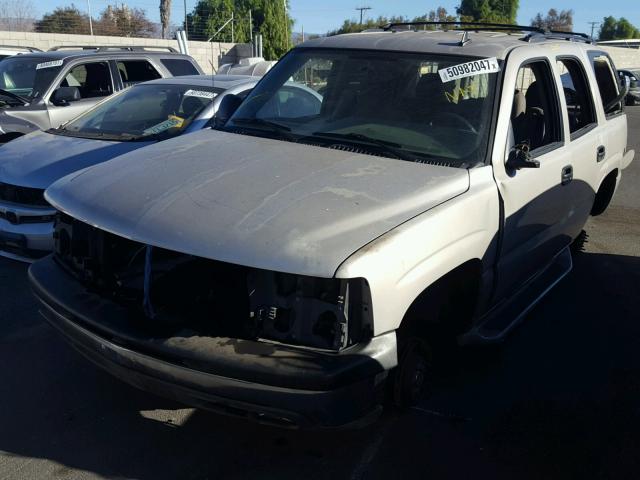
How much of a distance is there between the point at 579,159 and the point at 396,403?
2.45 metres

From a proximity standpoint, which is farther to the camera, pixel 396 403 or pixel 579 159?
pixel 579 159

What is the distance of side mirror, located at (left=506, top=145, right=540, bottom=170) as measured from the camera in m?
3.63

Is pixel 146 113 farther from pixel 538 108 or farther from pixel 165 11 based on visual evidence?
pixel 165 11

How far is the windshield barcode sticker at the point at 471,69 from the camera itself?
12.6 feet

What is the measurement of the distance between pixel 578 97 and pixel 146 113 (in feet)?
13.4

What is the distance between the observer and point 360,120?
4004mm

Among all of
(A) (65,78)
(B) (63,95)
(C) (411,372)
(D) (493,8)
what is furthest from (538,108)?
(D) (493,8)

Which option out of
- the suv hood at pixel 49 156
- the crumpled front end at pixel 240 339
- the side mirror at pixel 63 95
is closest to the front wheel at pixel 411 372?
the crumpled front end at pixel 240 339

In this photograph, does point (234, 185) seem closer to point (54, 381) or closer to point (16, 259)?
point (54, 381)

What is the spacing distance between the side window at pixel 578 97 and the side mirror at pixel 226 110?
8.15 ft

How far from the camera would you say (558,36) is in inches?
203

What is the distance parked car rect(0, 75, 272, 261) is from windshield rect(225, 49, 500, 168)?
1832 millimetres

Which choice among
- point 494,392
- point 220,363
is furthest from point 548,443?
point 220,363

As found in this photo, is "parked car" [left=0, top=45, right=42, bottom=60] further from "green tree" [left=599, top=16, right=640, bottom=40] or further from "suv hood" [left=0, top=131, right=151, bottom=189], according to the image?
"green tree" [left=599, top=16, right=640, bottom=40]
